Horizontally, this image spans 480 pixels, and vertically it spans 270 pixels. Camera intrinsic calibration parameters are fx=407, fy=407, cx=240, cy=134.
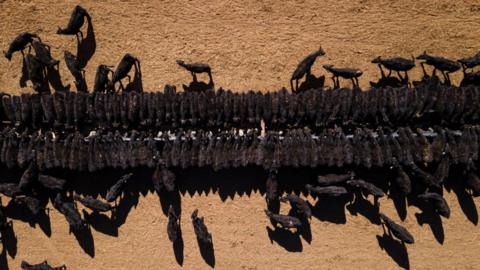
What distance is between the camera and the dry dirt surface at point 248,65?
12805 mm

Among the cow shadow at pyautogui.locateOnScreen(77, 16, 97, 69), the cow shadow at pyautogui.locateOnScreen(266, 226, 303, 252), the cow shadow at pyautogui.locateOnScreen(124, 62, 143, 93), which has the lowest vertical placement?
the cow shadow at pyautogui.locateOnScreen(266, 226, 303, 252)

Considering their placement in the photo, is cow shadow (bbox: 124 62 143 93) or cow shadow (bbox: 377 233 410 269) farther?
cow shadow (bbox: 124 62 143 93)

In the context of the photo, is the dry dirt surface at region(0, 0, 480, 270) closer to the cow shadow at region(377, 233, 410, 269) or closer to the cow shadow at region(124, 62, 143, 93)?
the cow shadow at region(377, 233, 410, 269)

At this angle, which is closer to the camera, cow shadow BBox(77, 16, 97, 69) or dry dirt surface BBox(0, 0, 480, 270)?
dry dirt surface BBox(0, 0, 480, 270)

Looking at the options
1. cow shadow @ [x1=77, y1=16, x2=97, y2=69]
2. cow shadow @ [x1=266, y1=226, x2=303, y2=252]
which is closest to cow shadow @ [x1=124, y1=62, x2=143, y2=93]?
cow shadow @ [x1=77, y1=16, x2=97, y2=69]

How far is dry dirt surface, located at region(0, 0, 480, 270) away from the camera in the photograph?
42.0 feet

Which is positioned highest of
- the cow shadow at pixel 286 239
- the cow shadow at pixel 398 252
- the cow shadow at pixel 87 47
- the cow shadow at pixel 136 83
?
the cow shadow at pixel 87 47

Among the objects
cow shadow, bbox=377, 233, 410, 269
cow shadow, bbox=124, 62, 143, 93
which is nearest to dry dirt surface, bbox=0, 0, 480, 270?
cow shadow, bbox=377, 233, 410, 269

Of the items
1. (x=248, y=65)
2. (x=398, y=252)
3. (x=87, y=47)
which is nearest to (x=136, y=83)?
(x=87, y=47)

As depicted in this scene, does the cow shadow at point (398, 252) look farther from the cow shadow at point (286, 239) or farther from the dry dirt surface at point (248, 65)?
the cow shadow at point (286, 239)

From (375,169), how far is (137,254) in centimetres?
801

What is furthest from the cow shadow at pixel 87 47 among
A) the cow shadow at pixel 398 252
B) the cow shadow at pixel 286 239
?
the cow shadow at pixel 398 252

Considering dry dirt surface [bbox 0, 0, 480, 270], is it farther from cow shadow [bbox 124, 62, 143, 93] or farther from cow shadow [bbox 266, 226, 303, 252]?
cow shadow [bbox 124, 62, 143, 93]

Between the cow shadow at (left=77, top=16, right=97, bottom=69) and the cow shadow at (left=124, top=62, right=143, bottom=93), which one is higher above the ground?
the cow shadow at (left=77, top=16, right=97, bottom=69)
